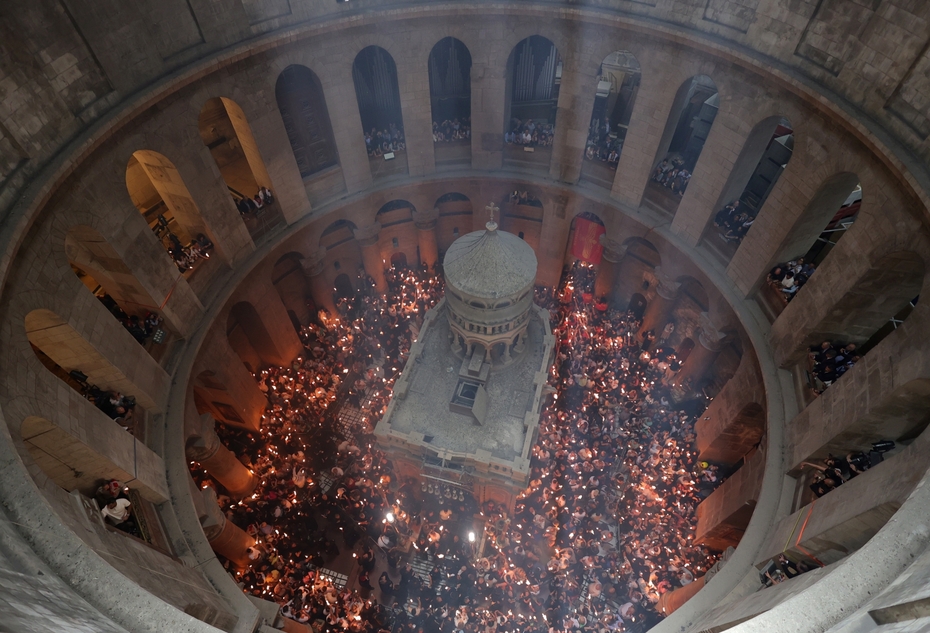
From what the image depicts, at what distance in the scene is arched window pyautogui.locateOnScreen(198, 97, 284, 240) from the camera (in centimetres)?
1931

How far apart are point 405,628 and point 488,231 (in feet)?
43.2

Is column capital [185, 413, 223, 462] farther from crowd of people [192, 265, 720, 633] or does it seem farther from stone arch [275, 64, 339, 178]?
stone arch [275, 64, 339, 178]

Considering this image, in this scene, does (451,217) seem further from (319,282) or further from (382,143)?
(319,282)

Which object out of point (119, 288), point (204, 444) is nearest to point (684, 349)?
point (204, 444)

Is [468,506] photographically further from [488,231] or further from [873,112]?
[873,112]

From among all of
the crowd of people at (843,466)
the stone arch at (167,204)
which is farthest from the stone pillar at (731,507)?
the stone arch at (167,204)

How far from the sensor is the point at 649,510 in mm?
18641

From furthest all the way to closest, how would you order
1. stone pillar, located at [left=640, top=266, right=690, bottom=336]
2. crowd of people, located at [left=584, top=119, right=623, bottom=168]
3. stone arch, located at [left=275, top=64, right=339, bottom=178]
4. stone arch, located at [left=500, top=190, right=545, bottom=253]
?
stone arch, located at [left=500, top=190, right=545, bottom=253], crowd of people, located at [left=584, top=119, right=623, bottom=168], stone pillar, located at [left=640, top=266, right=690, bottom=336], stone arch, located at [left=275, top=64, right=339, bottom=178]

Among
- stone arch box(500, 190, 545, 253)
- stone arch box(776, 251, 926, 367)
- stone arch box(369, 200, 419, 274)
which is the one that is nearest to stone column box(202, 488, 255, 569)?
stone arch box(369, 200, 419, 274)

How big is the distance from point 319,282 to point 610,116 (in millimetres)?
16181

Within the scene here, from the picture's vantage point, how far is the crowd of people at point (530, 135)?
77.2ft

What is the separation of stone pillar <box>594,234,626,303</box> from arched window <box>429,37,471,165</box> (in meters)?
7.59

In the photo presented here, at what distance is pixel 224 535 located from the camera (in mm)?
16922

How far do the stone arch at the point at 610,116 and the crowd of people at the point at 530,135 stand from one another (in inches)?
72.4
